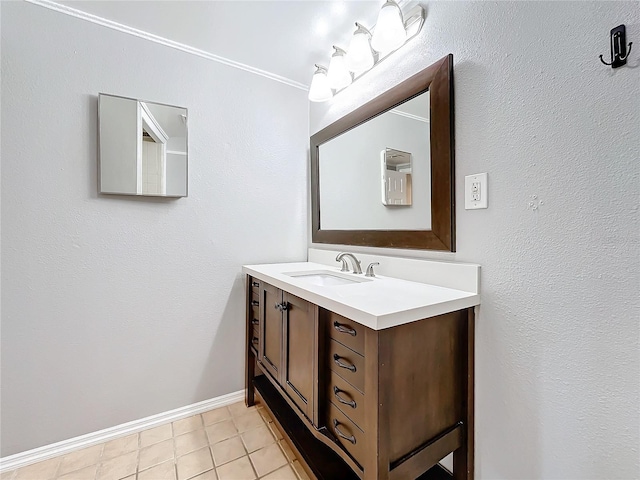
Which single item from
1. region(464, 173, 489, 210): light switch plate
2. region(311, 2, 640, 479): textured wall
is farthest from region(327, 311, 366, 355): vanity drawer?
region(464, 173, 489, 210): light switch plate

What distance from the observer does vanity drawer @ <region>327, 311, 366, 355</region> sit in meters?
0.86

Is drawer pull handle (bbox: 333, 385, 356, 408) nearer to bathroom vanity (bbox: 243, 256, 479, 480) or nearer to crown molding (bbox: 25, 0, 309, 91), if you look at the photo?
bathroom vanity (bbox: 243, 256, 479, 480)

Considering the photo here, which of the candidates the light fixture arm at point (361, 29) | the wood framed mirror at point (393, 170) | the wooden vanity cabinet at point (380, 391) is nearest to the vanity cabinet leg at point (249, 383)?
the wooden vanity cabinet at point (380, 391)

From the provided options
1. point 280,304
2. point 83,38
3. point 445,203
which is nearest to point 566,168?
point 445,203

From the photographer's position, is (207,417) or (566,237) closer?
(566,237)

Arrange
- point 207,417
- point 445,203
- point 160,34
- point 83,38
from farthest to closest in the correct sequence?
point 207,417 < point 160,34 < point 83,38 < point 445,203

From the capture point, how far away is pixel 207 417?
64.1 inches

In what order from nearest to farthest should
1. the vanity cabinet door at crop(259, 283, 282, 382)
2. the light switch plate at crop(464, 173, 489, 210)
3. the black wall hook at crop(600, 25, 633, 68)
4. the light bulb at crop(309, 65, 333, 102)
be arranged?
the black wall hook at crop(600, 25, 633, 68) → the light switch plate at crop(464, 173, 489, 210) → the vanity cabinet door at crop(259, 283, 282, 382) → the light bulb at crop(309, 65, 333, 102)

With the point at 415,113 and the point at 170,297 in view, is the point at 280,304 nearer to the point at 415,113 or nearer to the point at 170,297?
the point at 170,297

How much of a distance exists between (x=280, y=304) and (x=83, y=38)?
62.7 inches

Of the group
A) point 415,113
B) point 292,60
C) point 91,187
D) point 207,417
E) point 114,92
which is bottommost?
point 207,417

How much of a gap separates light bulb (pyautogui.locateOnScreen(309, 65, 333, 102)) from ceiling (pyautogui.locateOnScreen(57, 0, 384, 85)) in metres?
0.09

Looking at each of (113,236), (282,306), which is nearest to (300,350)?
(282,306)

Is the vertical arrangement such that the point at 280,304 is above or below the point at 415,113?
below
